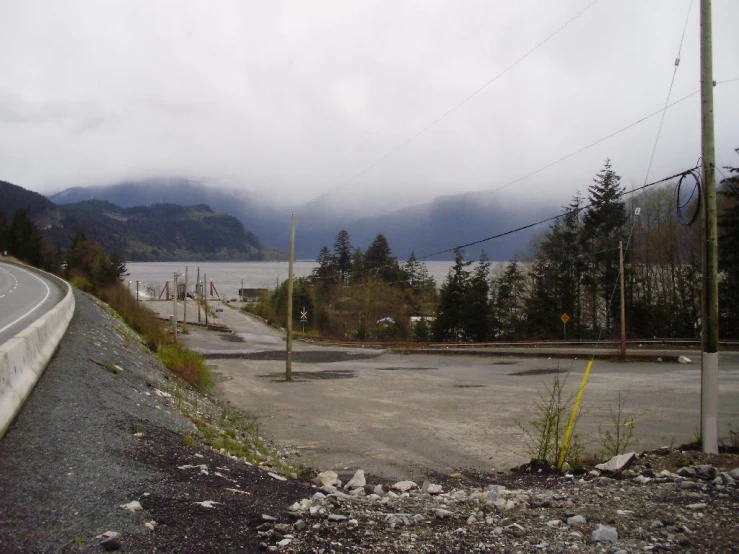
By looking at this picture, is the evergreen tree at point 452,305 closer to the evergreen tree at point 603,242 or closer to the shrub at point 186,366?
the evergreen tree at point 603,242

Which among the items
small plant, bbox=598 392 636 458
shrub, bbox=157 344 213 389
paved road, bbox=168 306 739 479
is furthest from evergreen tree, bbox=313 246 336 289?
small plant, bbox=598 392 636 458

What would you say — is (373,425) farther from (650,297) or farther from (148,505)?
(650,297)

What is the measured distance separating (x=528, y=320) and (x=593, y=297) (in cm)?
809

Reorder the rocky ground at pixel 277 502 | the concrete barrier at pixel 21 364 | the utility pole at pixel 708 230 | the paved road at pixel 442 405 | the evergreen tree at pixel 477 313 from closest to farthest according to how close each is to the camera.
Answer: the rocky ground at pixel 277 502 < the concrete barrier at pixel 21 364 < the utility pole at pixel 708 230 < the paved road at pixel 442 405 < the evergreen tree at pixel 477 313

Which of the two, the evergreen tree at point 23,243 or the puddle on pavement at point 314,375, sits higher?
the evergreen tree at point 23,243

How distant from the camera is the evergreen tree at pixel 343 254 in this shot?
10919 centimetres

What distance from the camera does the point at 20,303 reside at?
2692cm

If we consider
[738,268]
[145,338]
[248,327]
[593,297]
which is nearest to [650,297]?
[593,297]

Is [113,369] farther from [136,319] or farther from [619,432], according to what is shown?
[136,319]

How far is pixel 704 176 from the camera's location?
9320 millimetres

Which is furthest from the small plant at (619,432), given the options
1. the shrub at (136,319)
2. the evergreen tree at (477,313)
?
the evergreen tree at (477,313)

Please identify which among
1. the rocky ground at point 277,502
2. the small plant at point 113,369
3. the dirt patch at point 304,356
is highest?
the small plant at point 113,369

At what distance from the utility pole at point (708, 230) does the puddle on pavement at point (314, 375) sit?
2081cm

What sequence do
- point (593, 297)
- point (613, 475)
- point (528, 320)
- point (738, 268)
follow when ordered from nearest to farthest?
point (613, 475)
point (738, 268)
point (593, 297)
point (528, 320)
